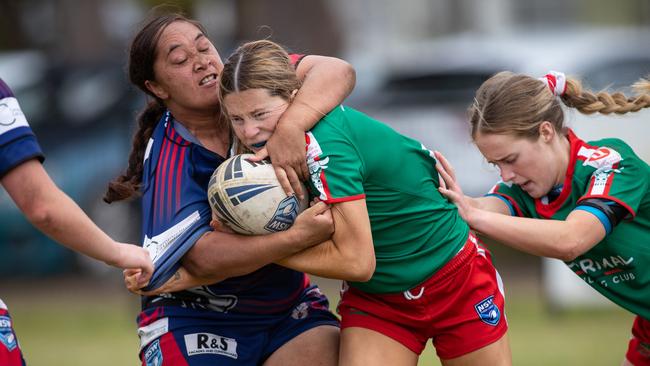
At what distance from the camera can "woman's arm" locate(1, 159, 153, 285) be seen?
12.1 feet

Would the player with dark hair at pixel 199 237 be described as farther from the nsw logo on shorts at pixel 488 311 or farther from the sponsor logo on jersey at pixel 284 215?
the nsw logo on shorts at pixel 488 311

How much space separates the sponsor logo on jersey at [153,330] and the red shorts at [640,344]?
2141mm

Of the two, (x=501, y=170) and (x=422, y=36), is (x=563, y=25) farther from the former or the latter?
(x=501, y=170)

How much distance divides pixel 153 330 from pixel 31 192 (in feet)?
4.06

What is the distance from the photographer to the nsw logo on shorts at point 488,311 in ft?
14.9

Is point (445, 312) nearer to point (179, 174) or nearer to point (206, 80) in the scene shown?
point (179, 174)

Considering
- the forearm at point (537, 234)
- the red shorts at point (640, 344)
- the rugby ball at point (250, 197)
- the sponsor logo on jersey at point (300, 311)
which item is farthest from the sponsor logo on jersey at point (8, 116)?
the red shorts at point (640, 344)

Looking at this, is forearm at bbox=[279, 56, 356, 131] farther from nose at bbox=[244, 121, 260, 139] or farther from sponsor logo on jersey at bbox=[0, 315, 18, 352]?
sponsor logo on jersey at bbox=[0, 315, 18, 352]

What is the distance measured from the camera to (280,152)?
423 cm

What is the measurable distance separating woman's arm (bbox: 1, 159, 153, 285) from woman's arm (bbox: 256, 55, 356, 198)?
2.42 ft

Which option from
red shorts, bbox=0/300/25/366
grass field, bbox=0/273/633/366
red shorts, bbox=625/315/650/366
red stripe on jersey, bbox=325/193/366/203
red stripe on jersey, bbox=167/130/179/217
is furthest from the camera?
grass field, bbox=0/273/633/366

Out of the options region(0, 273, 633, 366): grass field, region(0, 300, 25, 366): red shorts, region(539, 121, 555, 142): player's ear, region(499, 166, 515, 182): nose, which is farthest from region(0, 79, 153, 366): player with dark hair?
region(0, 273, 633, 366): grass field

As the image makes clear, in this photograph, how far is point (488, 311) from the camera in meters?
4.58

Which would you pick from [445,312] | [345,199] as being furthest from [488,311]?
[345,199]
